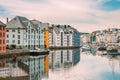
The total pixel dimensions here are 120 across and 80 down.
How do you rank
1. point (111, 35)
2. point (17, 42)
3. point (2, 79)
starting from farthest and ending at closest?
point (111, 35)
point (17, 42)
point (2, 79)

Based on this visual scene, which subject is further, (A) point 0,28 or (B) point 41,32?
(B) point 41,32

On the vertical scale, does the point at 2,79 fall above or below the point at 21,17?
below

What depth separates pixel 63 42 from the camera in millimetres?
120750

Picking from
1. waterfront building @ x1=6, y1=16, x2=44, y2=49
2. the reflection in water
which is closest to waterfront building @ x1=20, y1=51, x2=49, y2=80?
the reflection in water

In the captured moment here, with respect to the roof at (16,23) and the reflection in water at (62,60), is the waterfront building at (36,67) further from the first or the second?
the roof at (16,23)

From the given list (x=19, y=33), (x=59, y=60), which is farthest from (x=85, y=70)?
(x=19, y=33)

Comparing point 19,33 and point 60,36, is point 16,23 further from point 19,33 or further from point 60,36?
point 60,36

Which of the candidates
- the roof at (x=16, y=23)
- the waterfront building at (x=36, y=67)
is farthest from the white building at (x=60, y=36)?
the waterfront building at (x=36, y=67)

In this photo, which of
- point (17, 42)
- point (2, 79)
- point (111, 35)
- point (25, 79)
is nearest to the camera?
point (2, 79)

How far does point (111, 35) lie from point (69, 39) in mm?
66878

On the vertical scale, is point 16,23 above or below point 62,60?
above

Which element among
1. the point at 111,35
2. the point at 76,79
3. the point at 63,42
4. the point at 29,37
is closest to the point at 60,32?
the point at 63,42

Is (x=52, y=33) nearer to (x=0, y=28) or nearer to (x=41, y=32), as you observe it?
(x=41, y=32)

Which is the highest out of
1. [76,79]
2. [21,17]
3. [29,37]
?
[21,17]
